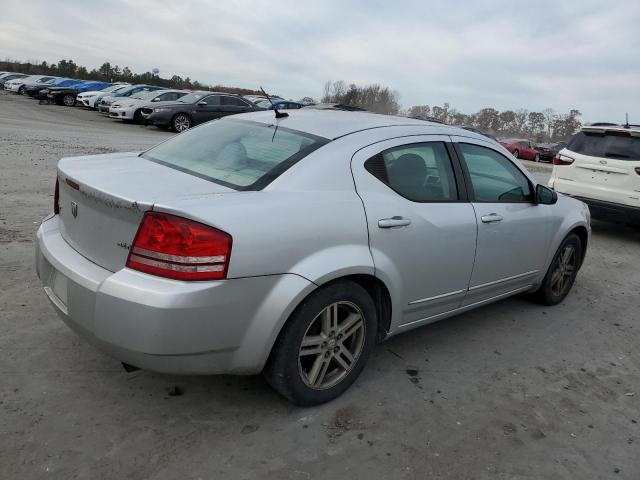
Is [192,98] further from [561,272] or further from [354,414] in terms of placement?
[354,414]

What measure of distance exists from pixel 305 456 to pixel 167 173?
1638mm

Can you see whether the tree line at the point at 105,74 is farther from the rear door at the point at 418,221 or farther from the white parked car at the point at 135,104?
the rear door at the point at 418,221

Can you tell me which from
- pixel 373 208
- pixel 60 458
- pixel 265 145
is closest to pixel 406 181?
pixel 373 208

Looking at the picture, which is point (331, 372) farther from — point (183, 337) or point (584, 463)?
point (584, 463)

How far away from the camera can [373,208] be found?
117 inches

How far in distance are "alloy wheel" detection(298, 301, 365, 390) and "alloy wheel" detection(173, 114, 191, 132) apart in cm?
1758

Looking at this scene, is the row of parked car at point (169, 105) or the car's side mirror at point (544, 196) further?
the row of parked car at point (169, 105)

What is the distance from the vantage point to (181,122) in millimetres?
19359

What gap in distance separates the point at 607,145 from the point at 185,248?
7256mm

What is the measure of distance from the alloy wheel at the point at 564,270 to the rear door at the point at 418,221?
159 centimetres

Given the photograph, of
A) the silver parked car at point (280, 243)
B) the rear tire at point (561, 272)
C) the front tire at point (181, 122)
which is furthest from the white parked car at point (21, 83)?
the rear tire at point (561, 272)

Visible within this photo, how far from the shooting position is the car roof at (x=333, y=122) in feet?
10.6

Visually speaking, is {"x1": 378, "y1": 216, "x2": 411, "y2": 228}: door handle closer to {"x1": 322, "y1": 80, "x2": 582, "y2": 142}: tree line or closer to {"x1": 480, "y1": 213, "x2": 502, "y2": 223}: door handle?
{"x1": 480, "y1": 213, "x2": 502, "y2": 223}: door handle

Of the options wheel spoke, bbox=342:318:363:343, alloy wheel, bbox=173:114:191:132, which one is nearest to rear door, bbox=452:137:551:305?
wheel spoke, bbox=342:318:363:343
